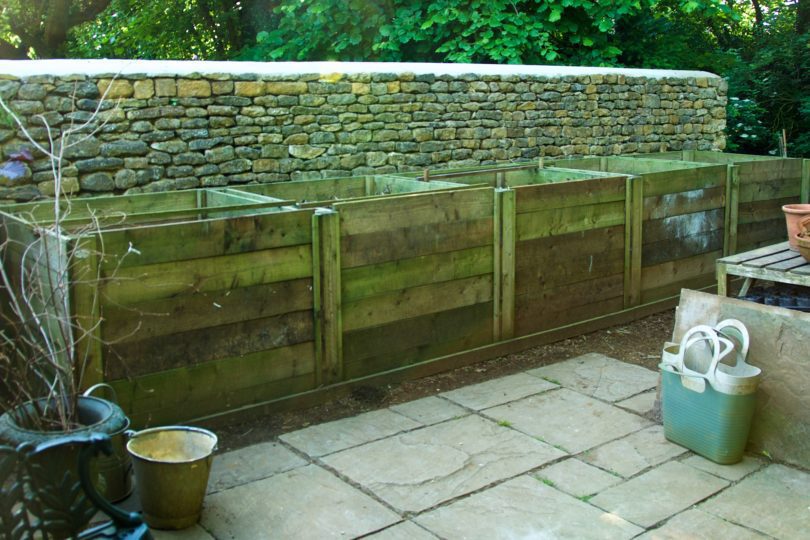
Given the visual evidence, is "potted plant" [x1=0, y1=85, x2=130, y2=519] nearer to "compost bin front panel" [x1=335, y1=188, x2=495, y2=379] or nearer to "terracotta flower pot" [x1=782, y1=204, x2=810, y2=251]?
"compost bin front panel" [x1=335, y1=188, x2=495, y2=379]

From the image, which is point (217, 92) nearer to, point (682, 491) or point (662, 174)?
point (662, 174)

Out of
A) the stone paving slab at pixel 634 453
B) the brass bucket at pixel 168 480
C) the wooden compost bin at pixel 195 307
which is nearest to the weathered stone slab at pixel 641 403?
the stone paving slab at pixel 634 453

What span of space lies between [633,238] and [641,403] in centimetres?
187

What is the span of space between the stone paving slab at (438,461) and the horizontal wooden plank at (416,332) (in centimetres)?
71

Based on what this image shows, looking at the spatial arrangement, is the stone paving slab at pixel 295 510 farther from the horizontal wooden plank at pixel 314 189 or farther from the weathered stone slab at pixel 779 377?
the horizontal wooden plank at pixel 314 189

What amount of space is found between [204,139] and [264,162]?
0.60 metres

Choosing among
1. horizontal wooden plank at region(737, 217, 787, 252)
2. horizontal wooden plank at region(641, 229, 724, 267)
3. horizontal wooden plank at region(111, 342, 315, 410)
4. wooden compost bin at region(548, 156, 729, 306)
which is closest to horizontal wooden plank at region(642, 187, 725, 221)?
wooden compost bin at region(548, 156, 729, 306)

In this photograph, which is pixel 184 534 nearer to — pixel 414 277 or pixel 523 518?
pixel 523 518

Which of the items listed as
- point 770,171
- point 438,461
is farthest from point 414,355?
point 770,171

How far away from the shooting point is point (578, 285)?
627 centimetres

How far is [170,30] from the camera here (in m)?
15.4

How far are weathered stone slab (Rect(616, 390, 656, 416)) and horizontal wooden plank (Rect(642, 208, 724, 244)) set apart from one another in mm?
1848

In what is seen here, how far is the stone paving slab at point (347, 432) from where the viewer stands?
440cm

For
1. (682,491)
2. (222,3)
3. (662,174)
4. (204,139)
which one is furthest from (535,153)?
(222,3)
